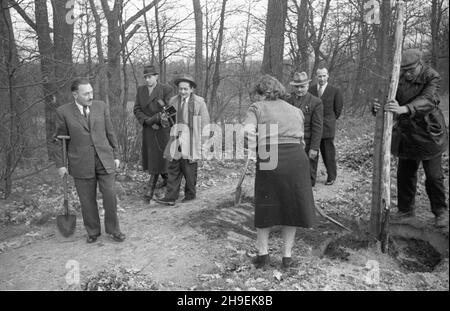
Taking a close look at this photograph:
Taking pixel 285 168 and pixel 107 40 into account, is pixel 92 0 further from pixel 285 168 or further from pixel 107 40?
pixel 285 168

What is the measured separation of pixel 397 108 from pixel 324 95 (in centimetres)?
258

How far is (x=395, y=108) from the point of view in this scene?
4246 mm

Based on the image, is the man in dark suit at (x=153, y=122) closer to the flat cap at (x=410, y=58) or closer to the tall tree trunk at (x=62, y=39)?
the tall tree trunk at (x=62, y=39)

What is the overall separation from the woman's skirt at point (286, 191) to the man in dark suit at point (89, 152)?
201 cm

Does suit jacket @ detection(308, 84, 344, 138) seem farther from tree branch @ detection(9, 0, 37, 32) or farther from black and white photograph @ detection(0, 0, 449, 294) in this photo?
tree branch @ detection(9, 0, 37, 32)

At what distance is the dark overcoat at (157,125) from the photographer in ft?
22.3

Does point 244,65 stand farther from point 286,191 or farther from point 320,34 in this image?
point 286,191

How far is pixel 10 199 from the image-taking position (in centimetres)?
735

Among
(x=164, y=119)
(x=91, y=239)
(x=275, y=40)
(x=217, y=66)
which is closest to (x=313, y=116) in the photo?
(x=164, y=119)

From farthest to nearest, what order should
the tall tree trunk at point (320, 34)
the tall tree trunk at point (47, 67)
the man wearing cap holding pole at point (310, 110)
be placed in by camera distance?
the tall tree trunk at point (320, 34) → the tall tree trunk at point (47, 67) → the man wearing cap holding pole at point (310, 110)

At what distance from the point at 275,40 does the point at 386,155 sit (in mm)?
7107

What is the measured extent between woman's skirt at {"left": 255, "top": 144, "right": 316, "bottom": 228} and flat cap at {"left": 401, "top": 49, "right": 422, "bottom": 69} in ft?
5.23

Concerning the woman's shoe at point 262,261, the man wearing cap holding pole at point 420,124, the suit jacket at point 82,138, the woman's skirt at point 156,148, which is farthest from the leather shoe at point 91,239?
the man wearing cap holding pole at point 420,124

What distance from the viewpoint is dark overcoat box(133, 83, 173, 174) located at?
6.79 metres
